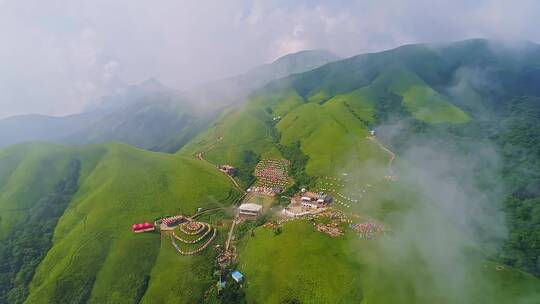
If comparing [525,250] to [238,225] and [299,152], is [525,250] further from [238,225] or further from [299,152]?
[299,152]

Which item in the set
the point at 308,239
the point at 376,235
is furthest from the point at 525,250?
the point at 308,239

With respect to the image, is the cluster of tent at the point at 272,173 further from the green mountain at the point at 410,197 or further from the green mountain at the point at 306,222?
the green mountain at the point at 410,197

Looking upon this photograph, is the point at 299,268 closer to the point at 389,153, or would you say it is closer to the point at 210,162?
the point at 389,153

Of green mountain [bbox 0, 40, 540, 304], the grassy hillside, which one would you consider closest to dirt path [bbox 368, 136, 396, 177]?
Result: green mountain [bbox 0, 40, 540, 304]

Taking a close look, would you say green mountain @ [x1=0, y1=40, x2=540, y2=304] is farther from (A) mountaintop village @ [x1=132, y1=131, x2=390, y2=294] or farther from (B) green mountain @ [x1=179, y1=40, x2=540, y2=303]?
(A) mountaintop village @ [x1=132, y1=131, x2=390, y2=294]

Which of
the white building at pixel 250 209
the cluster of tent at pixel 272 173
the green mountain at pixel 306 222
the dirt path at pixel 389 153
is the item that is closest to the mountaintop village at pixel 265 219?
the white building at pixel 250 209

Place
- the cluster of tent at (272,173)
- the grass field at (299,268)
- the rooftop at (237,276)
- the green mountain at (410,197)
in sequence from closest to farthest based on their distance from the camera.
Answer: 1. the grass field at (299,268)
2. the green mountain at (410,197)
3. the rooftop at (237,276)
4. the cluster of tent at (272,173)

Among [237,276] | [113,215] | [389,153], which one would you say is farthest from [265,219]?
[389,153]

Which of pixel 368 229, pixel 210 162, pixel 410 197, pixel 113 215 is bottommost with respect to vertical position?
pixel 410 197
